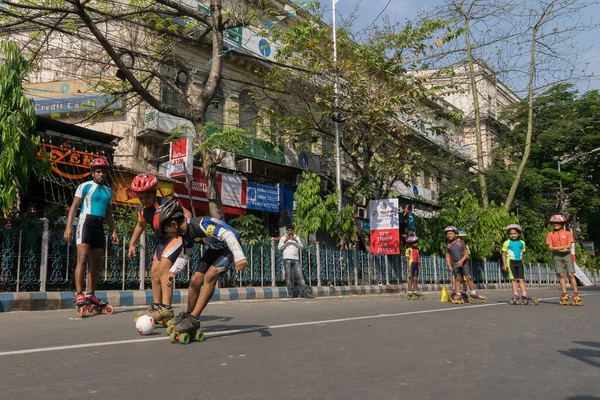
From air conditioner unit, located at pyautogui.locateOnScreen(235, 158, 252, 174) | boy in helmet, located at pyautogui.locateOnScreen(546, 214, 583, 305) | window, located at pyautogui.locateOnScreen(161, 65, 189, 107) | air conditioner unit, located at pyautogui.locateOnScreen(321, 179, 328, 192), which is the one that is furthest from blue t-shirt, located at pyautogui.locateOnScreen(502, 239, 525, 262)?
air conditioner unit, located at pyautogui.locateOnScreen(321, 179, 328, 192)

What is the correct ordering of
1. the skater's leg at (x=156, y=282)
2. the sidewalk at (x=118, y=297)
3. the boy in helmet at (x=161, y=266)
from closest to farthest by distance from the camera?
the boy in helmet at (x=161, y=266) → the skater's leg at (x=156, y=282) → the sidewalk at (x=118, y=297)

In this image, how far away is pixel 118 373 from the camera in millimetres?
3314

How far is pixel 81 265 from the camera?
22.1 ft

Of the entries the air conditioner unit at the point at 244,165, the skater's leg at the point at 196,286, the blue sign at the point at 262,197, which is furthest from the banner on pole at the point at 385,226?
the skater's leg at the point at 196,286

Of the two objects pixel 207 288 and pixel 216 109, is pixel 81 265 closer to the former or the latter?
pixel 207 288

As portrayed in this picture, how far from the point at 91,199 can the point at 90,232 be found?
1.42 feet

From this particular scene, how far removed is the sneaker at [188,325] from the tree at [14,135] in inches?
250

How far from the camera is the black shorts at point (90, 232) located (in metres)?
6.85

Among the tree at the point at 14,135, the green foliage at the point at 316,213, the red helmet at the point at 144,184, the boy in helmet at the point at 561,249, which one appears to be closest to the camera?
the red helmet at the point at 144,184

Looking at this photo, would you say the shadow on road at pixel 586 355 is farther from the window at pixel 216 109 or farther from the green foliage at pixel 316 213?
the window at pixel 216 109

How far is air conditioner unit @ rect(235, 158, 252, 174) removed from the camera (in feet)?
69.3

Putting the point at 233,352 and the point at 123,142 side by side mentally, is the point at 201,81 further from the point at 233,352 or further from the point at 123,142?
the point at 233,352

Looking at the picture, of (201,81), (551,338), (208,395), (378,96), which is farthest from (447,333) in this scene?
(201,81)

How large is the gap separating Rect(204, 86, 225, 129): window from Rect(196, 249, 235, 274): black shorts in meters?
16.3
